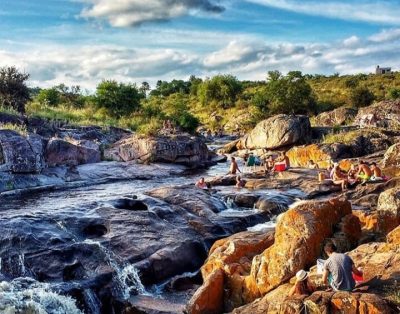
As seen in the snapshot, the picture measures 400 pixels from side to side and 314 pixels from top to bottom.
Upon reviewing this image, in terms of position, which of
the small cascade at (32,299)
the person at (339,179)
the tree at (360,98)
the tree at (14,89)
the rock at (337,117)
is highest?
the tree at (14,89)

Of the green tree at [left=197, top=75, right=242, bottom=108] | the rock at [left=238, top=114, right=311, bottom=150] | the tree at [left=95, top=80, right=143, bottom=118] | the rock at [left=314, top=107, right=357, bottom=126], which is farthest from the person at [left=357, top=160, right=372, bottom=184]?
the green tree at [left=197, top=75, right=242, bottom=108]

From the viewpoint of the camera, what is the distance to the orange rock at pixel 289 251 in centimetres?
1009

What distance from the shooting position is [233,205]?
1772 centimetres

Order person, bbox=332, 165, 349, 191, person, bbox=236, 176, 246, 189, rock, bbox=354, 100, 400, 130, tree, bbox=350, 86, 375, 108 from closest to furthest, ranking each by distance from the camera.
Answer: person, bbox=332, 165, 349, 191, person, bbox=236, 176, 246, 189, rock, bbox=354, 100, 400, 130, tree, bbox=350, 86, 375, 108

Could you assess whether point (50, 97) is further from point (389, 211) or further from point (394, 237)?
point (394, 237)

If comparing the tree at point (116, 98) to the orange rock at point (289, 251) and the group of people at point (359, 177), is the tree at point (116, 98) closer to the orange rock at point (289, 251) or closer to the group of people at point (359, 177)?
the group of people at point (359, 177)

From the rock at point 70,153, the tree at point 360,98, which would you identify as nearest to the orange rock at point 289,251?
the rock at point 70,153

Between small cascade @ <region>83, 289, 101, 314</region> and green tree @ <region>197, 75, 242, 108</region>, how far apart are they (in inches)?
2301

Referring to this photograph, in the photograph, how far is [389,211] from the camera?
1275 centimetres

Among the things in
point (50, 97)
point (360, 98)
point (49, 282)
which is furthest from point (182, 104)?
point (49, 282)

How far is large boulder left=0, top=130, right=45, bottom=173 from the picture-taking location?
20031 millimetres

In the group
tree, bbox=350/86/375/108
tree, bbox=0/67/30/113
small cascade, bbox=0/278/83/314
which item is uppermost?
tree, bbox=0/67/30/113

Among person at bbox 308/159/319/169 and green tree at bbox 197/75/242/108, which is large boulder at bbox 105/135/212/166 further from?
green tree at bbox 197/75/242/108

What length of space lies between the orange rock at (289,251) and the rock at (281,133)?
76.9 ft
